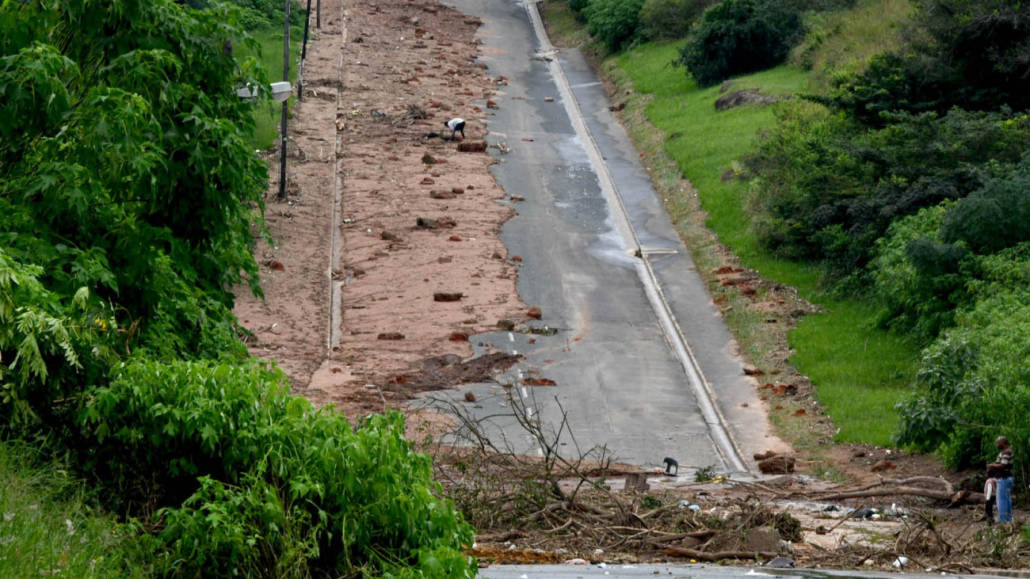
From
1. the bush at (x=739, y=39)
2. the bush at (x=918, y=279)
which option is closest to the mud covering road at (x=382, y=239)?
the bush at (x=918, y=279)

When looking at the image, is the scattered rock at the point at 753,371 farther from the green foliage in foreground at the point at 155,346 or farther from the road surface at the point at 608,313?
the green foliage in foreground at the point at 155,346

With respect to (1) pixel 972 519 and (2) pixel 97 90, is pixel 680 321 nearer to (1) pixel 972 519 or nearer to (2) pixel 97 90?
(1) pixel 972 519

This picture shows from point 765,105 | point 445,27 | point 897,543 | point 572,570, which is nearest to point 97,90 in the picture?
point 572,570

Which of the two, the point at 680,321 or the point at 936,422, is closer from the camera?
the point at 936,422

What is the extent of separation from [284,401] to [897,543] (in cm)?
786

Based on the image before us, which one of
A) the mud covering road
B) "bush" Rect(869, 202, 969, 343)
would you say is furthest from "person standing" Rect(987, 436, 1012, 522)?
the mud covering road

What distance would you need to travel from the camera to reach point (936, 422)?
19031 millimetres

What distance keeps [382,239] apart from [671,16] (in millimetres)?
25289

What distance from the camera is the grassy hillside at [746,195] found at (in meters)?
23.4

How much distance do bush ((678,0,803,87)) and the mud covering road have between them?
8071 millimetres

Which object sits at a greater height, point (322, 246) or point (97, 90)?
point (97, 90)

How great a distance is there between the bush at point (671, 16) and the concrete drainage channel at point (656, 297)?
4.45 meters

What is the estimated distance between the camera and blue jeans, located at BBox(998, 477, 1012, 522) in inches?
637

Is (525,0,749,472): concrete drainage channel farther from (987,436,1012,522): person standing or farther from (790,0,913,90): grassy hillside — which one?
(790,0,913,90): grassy hillside
